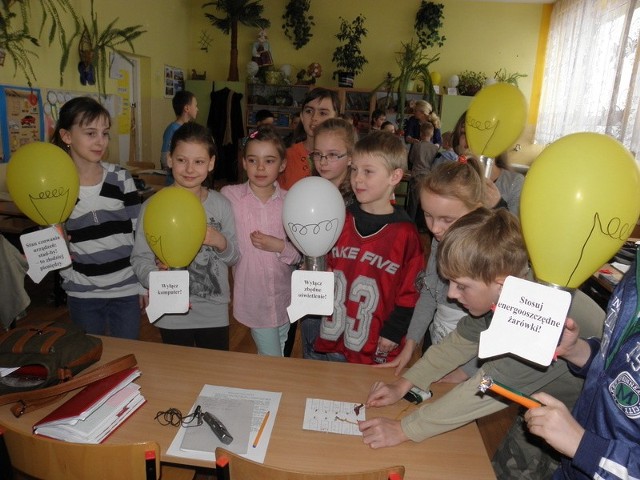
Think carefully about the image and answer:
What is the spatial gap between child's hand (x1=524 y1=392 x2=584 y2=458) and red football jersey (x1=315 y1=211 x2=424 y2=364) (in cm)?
77

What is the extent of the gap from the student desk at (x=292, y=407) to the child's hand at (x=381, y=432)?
18mm

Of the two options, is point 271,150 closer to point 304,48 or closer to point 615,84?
point 615,84

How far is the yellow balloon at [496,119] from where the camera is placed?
1663mm

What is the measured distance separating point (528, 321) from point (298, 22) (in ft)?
24.5

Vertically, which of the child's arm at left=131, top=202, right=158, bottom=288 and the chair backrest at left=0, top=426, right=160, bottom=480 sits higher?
the child's arm at left=131, top=202, right=158, bottom=288

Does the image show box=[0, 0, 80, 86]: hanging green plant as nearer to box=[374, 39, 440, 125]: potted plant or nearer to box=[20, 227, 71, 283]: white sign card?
box=[20, 227, 71, 283]: white sign card

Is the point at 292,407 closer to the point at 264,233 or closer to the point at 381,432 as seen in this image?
the point at 381,432

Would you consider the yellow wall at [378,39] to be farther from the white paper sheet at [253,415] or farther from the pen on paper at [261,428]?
the pen on paper at [261,428]

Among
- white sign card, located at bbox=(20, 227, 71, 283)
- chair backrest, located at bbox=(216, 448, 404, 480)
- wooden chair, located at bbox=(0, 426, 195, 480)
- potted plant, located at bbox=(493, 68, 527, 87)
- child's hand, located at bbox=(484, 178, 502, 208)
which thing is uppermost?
potted plant, located at bbox=(493, 68, 527, 87)

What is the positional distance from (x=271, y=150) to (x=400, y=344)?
3.00 ft

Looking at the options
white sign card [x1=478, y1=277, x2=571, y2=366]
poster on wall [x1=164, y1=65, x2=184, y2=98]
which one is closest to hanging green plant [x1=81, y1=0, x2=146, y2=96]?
poster on wall [x1=164, y1=65, x2=184, y2=98]

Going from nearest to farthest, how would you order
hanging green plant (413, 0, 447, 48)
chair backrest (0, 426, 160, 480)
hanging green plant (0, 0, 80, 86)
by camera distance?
chair backrest (0, 426, 160, 480), hanging green plant (0, 0, 80, 86), hanging green plant (413, 0, 447, 48)

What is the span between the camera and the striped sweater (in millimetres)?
1780

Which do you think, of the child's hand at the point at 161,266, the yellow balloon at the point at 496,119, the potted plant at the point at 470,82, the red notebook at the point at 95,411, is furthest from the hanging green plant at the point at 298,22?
the red notebook at the point at 95,411
